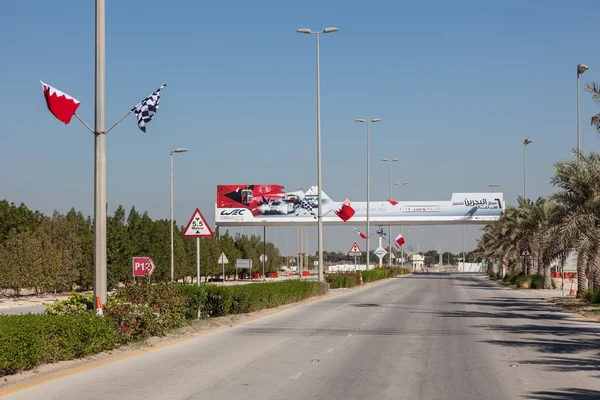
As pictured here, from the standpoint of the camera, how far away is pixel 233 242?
110 meters

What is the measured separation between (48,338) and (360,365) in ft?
18.4

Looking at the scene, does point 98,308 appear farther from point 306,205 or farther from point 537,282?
point 306,205

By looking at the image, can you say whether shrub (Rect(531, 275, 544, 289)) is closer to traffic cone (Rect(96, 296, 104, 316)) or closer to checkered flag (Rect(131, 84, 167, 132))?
checkered flag (Rect(131, 84, 167, 132))

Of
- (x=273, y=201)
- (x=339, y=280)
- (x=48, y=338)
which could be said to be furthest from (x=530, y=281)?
(x=48, y=338)

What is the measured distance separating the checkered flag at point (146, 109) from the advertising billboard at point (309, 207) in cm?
7445

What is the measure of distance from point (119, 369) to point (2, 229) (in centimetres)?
4853

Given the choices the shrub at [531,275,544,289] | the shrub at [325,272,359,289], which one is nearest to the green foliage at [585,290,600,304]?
the shrub at [531,275,544,289]

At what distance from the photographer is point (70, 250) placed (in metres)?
56.8

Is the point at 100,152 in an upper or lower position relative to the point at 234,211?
lower

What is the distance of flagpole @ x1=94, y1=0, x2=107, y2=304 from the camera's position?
58.0ft

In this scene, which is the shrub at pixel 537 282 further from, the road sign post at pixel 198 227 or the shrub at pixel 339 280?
the road sign post at pixel 198 227

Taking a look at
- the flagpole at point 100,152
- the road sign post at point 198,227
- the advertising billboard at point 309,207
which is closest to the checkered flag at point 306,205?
the advertising billboard at point 309,207

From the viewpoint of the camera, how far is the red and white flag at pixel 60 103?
56.9ft

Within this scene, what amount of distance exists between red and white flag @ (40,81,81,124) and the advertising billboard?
76342 mm
